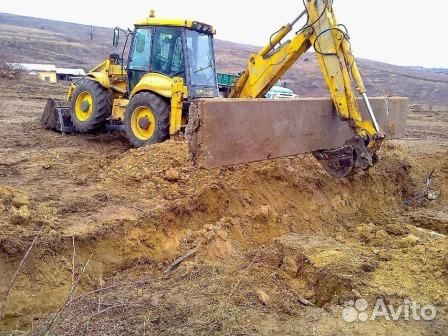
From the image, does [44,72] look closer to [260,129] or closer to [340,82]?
[340,82]

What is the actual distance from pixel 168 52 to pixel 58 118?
3218mm

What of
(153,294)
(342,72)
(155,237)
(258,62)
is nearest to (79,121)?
(258,62)

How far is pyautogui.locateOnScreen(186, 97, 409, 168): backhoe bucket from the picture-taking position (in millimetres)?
4578

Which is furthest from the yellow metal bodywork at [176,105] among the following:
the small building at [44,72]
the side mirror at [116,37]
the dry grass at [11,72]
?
the small building at [44,72]

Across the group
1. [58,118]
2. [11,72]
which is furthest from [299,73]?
[58,118]

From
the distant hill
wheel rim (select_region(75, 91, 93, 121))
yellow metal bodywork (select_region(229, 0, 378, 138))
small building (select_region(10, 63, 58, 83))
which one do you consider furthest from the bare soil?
the distant hill

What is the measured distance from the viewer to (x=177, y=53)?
27.4 feet

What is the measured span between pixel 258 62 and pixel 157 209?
276 centimetres

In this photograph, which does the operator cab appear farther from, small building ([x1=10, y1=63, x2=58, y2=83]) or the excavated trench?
small building ([x1=10, y1=63, x2=58, y2=83])

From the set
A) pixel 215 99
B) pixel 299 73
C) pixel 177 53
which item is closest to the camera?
pixel 215 99

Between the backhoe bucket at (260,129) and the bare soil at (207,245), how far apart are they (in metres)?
0.84

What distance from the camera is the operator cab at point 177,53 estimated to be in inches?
326

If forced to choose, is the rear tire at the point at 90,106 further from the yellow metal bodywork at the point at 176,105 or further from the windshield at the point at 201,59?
the yellow metal bodywork at the point at 176,105

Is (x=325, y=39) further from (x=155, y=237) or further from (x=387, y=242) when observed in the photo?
(x=155, y=237)
